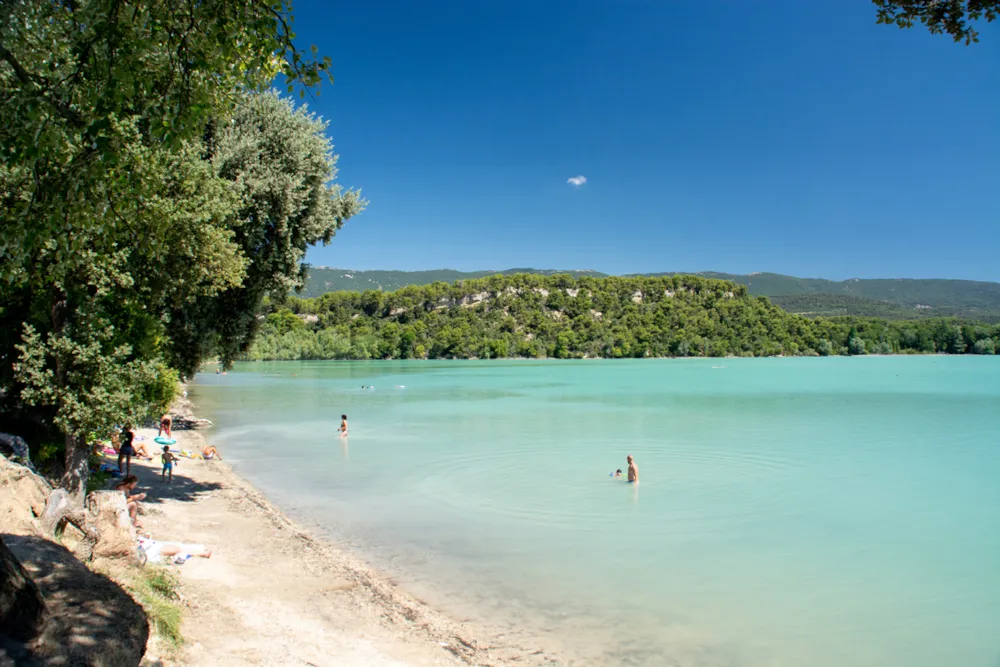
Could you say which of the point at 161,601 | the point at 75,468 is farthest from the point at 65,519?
the point at 75,468

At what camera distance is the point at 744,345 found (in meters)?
175

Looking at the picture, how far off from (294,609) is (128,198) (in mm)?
5880

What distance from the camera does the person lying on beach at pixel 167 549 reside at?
31.0 feet

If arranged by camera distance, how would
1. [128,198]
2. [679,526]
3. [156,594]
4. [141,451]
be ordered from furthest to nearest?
[141,451]
[679,526]
[156,594]
[128,198]

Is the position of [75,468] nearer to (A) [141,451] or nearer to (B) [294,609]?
(B) [294,609]

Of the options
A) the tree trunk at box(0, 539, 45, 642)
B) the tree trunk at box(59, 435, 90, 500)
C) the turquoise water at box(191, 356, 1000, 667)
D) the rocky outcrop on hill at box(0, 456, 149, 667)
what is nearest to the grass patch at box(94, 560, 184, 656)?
the rocky outcrop on hill at box(0, 456, 149, 667)

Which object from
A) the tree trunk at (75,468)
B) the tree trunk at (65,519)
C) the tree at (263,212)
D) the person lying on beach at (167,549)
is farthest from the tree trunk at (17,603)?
the tree at (263,212)

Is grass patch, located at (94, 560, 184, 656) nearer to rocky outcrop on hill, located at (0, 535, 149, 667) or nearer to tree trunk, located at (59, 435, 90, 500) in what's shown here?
rocky outcrop on hill, located at (0, 535, 149, 667)

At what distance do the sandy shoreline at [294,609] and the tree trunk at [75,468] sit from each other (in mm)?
1599

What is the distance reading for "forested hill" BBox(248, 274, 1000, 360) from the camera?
165m

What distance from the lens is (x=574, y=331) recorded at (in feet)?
591

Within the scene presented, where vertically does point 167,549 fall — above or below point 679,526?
above

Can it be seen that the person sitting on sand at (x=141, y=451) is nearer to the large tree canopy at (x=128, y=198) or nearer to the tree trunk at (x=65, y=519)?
the large tree canopy at (x=128, y=198)

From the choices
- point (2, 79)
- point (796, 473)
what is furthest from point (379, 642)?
point (796, 473)
